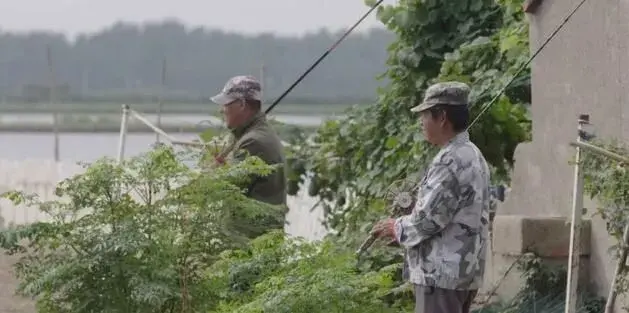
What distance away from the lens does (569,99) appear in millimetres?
7699

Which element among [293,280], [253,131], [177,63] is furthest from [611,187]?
[177,63]

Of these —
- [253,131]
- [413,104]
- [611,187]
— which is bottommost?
[611,187]

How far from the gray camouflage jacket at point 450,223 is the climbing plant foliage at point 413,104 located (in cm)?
303

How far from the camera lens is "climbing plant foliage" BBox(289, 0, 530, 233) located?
9109 mm

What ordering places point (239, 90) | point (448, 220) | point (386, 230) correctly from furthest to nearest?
point (239, 90), point (386, 230), point (448, 220)

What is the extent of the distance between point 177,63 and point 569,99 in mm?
6979

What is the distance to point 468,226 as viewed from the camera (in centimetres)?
569

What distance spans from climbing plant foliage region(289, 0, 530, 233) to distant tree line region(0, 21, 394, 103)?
503 mm

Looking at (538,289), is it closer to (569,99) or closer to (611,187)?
(569,99)

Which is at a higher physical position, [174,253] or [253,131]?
[253,131]

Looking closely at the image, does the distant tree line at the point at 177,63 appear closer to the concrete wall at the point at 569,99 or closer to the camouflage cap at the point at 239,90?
the concrete wall at the point at 569,99

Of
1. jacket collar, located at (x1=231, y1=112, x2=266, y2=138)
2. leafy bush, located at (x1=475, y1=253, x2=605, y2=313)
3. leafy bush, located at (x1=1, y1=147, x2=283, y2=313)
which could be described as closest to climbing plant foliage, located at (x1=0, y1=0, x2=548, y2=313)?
leafy bush, located at (x1=1, y1=147, x2=283, y2=313)

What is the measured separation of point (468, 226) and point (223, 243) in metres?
1.25

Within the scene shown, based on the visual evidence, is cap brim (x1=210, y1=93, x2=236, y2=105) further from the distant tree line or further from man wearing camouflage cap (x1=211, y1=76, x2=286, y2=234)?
the distant tree line
